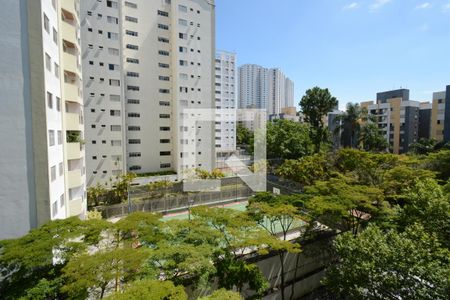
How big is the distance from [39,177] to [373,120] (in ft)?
125

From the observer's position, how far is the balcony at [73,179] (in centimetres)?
1250

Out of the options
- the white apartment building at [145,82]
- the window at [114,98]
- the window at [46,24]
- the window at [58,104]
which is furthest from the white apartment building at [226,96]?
the window at [46,24]

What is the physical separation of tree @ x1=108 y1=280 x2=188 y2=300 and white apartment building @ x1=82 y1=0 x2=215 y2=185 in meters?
21.4

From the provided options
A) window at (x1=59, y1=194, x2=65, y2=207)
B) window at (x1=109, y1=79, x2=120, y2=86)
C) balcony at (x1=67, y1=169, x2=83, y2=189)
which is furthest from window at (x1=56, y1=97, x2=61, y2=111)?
window at (x1=109, y1=79, x2=120, y2=86)

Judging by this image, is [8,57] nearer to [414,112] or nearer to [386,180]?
[386,180]

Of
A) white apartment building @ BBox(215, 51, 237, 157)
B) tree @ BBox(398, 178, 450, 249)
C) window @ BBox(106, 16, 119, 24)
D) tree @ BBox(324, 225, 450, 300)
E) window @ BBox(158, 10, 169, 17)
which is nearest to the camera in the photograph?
tree @ BBox(324, 225, 450, 300)

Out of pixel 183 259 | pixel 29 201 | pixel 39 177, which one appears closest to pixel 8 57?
pixel 39 177

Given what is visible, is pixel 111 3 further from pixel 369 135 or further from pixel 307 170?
pixel 369 135

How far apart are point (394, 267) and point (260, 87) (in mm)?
85186

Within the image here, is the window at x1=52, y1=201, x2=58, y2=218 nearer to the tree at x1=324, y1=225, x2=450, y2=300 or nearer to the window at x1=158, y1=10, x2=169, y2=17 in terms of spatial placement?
the tree at x1=324, y1=225, x2=450, y2=300

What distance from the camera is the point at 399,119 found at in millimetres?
40188

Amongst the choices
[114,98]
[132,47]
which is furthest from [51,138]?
[132,47]

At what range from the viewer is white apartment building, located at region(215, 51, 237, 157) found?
163 feet

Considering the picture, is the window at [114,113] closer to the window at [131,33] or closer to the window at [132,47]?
the window at [132,47]
